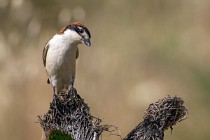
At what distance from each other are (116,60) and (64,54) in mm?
3036

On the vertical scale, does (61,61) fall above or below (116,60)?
below

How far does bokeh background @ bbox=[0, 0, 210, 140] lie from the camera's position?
34.1ft

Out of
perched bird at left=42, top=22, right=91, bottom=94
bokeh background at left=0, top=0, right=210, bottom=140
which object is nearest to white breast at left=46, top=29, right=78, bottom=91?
perched bird at left=42, top=22, right=91, bottom=94

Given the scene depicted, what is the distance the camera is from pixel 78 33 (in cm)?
811

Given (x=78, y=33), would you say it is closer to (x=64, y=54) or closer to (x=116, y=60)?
(x=64, y=54)

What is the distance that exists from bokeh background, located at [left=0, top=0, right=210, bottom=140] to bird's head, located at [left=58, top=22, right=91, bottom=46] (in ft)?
6.55

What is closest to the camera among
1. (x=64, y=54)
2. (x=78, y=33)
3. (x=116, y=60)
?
(x=78, y=33)

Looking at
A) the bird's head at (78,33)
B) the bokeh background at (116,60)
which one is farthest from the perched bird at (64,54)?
the bokeh background at (116,60)

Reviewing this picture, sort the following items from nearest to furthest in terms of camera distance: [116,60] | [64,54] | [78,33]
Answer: [78,33]
[64,54]
[116,60]

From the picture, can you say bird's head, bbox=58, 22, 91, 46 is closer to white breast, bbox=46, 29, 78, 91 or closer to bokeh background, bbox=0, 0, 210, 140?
white breast, bbox=46, 29, 78, 91

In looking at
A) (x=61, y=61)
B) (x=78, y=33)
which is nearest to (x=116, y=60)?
(x=61, y=61)

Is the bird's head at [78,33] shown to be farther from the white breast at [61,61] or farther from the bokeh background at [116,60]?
the bokeh background at [116,60]

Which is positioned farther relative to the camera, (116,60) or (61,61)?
(116,60)

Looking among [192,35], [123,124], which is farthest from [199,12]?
[123,124]
